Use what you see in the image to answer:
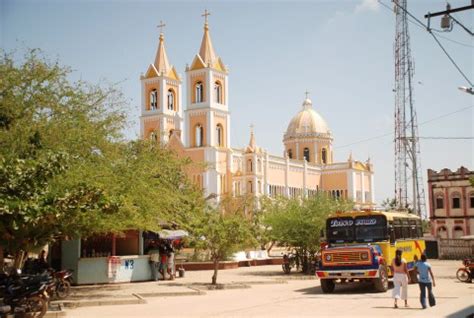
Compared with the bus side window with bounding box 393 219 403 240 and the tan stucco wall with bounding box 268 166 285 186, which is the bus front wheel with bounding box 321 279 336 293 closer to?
the bus side window with bounding box 393 219 403 240

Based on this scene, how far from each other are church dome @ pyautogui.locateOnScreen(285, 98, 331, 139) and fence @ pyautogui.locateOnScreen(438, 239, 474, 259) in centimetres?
4968

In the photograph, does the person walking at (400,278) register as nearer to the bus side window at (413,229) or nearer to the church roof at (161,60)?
the bus side window at (413,229)

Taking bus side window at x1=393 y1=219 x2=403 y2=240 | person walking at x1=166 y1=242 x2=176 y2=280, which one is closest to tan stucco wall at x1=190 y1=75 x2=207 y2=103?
person walking at x1=166 y1=242 x2=176 y2=280

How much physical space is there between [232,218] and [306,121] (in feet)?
247

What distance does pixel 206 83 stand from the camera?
244 ft

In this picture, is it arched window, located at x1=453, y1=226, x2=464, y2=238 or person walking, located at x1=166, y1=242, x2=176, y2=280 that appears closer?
person walking, located at x1=166, y1=242, x2=176, y2=280

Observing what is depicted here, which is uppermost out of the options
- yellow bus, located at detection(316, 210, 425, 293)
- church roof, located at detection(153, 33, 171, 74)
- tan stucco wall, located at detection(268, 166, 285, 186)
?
church roof, located at detection(153, 33, 171, 74)

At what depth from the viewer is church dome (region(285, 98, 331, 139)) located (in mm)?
96812

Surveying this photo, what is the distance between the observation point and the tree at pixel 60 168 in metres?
13.6

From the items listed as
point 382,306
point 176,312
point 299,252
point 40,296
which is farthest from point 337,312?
point 299,252

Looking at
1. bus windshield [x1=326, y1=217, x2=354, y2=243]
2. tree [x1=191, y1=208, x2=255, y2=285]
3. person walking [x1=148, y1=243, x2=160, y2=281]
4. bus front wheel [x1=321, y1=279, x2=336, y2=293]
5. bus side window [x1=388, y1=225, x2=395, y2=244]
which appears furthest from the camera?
person walking [x1=148, y1=243, x2=160, y2=281]

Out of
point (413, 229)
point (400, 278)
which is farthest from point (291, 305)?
point (413, 229)

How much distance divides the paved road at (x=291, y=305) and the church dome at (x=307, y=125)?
7591 cm

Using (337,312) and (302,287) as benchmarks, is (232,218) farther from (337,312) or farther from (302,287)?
(337,312)
